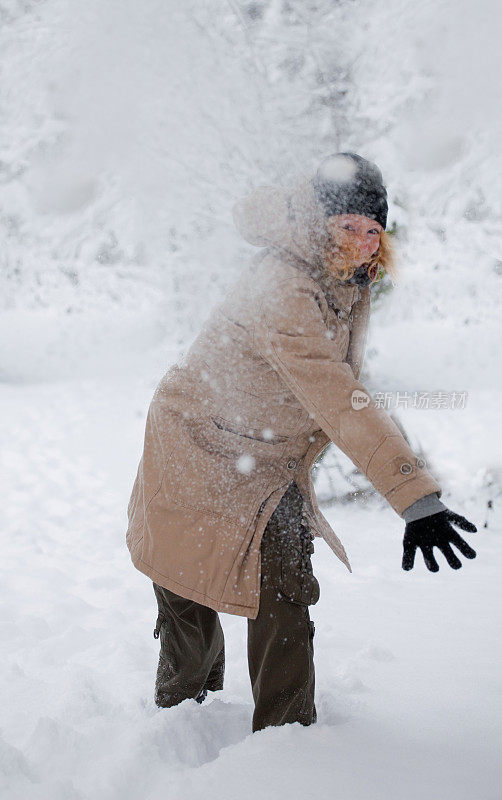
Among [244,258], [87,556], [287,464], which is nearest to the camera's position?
[287,464]

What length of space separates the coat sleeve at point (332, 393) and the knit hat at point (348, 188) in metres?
0.17

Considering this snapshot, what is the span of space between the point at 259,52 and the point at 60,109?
120 cm

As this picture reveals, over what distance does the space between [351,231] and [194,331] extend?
11.8 feet

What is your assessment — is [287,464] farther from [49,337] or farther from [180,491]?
[49,337]

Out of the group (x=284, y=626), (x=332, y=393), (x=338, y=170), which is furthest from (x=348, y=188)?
(x=284, y=626)

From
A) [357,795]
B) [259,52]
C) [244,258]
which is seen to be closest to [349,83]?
[259,52]

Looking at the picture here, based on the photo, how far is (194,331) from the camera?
187 inches

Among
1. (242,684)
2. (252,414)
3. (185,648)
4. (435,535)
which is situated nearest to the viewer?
(435,535)

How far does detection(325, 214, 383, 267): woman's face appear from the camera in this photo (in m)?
1.21

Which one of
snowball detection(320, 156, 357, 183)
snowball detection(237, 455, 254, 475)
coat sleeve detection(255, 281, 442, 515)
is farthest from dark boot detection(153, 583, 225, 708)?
snowball detection(320, 156, 357, 183)

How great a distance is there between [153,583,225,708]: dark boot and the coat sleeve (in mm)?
648

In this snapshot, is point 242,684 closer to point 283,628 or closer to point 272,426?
point 283,628

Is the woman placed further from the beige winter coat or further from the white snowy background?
the white snowy background

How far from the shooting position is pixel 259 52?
3514mm
